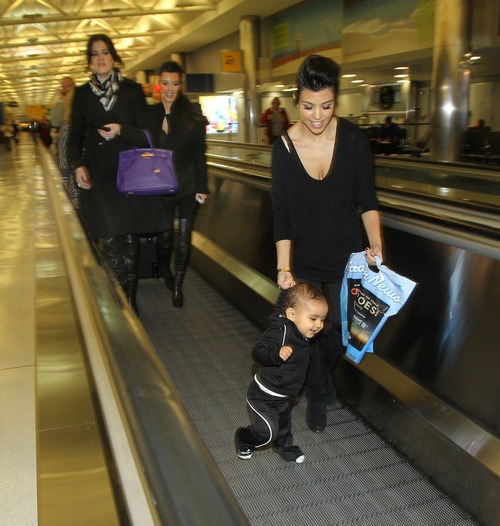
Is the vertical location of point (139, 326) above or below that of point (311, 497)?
above

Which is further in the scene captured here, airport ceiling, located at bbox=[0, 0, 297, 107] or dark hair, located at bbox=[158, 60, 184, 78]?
airport ceiling, located at bbox=[0, 0, 297, 107]

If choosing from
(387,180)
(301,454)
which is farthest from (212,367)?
(387,180)

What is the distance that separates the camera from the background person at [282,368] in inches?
96.7

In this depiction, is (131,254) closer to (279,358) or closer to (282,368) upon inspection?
(282,368)

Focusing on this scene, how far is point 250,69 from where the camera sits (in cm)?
2312

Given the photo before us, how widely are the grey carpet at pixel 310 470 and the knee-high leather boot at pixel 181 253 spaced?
3.22ft

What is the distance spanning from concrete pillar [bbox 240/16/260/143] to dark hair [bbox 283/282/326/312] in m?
21.5

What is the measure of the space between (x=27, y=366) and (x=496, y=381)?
2.18 metres

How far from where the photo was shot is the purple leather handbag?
3.84m

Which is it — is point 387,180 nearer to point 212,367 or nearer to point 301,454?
point 212,367

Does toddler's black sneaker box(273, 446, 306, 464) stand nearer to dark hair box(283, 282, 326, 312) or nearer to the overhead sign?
dark hair box(283, 282, 326, 312)

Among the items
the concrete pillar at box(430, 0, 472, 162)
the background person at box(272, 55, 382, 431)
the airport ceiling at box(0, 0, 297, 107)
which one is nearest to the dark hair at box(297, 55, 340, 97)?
the background person at box(272, 55, 382, 431)

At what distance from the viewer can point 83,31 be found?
34875 mm

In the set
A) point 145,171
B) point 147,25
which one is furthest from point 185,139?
point 147,25
